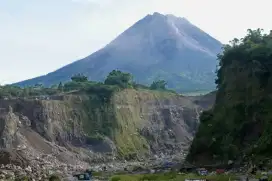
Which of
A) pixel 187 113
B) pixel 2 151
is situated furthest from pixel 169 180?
pixel 187 113

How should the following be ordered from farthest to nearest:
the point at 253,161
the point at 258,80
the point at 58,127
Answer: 1. the point at 58,127
2. the point at 258,80
3. the point at 253,161

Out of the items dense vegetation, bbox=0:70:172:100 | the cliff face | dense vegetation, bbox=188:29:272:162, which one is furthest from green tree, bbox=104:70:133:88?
dense vegetation, bbox=188:29:272:162

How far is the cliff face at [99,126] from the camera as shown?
307ft

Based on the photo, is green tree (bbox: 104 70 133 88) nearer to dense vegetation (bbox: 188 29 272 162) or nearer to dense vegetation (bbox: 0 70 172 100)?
dense vegetation (bbox: 0 70 172 100)

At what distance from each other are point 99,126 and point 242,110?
168 feet

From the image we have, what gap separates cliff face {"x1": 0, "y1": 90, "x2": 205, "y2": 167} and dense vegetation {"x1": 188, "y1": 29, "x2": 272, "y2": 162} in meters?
31.5

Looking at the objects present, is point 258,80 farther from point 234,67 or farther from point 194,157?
point 194,157

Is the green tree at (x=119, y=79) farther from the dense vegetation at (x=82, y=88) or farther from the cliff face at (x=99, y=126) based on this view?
the cliff face at (x=99, y=126)

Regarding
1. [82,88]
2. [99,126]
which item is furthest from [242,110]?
[82,88]

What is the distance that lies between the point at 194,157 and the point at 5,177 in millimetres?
24088

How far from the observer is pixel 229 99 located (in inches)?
2815

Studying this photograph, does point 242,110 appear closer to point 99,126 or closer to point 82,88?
point 99,126

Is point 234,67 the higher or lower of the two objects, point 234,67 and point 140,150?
the higher

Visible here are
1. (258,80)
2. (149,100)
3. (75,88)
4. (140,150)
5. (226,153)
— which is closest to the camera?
(226,153)
